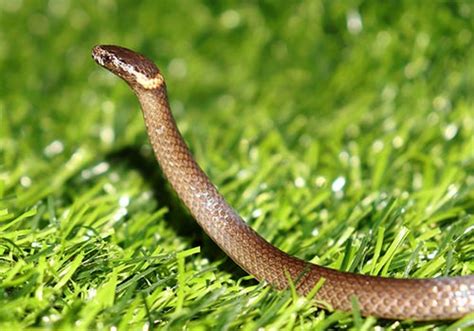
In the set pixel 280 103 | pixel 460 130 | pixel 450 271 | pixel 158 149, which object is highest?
pixel 280 103

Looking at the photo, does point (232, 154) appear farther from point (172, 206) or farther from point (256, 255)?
point (256, 255)

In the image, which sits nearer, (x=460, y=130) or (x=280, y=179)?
(x=280, y=179)

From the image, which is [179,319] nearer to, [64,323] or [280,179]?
[64,323]

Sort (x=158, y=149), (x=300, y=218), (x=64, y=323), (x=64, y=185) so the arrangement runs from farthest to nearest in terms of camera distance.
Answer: (x=64, y=185) < (x=300, y=218) < (x=158, y=149) < (x=64, y=323)

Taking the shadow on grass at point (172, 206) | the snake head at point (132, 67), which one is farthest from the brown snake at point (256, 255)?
the shadow on grass at point (172, 206)

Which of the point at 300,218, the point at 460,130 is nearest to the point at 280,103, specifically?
the point at 460,130

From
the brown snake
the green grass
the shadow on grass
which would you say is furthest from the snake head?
the shadow on grass

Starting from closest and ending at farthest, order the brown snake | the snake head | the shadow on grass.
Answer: the brown snake → the snake head → the shadow on grass

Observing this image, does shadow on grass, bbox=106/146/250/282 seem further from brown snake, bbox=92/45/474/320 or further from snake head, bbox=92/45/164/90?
snake head, bbox=92/45/164/90
